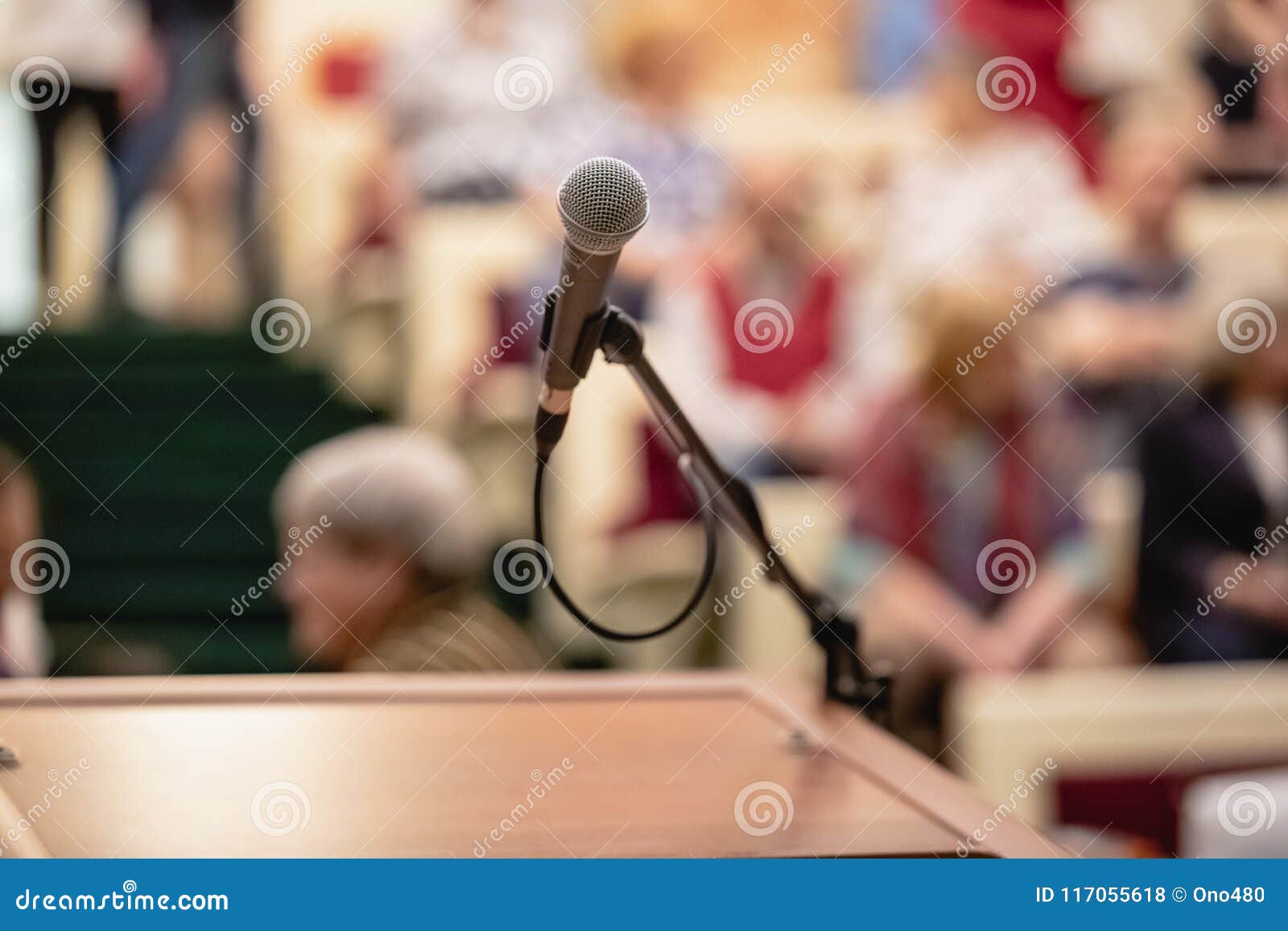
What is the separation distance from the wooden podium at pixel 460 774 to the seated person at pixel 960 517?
61 centimetres

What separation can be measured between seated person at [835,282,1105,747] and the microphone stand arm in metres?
0.66

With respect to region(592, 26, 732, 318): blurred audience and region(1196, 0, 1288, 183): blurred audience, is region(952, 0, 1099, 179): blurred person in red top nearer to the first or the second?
region(1196, 0, 1288, 183): blurred audience

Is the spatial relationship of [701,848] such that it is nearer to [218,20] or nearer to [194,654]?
[194,654]

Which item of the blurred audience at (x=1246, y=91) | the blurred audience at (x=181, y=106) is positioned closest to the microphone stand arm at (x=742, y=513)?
the blurred audience at (x=181, y=106)

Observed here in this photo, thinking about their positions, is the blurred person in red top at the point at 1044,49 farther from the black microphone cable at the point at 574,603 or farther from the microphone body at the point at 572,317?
the microphone body at the point at 572,317

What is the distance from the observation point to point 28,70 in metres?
2.96

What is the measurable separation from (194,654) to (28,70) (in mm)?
1575

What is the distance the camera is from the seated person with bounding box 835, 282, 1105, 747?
165cm

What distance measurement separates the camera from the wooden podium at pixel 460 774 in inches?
26.0

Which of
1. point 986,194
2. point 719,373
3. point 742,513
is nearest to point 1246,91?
point 986,194

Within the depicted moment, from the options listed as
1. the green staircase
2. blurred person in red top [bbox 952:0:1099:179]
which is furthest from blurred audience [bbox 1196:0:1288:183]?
the green staircase

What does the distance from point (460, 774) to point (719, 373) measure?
4.61 ft

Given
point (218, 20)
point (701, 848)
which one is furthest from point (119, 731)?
point (218, 20)

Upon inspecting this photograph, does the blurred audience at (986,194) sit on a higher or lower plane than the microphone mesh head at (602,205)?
higher
